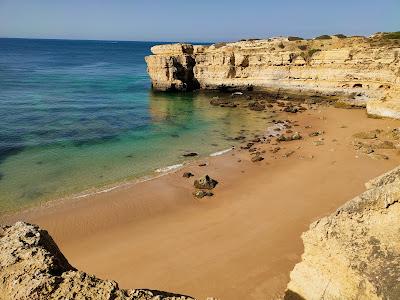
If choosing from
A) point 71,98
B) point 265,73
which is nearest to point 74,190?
point 71,98

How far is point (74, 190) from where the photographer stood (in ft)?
63.5

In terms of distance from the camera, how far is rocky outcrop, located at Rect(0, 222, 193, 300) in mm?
4117

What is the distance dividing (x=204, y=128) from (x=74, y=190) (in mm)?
15875

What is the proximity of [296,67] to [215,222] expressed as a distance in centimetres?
3392

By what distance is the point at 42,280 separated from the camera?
4.26 m

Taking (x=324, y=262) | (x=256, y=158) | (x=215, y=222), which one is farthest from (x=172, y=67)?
(x=324, y=262)

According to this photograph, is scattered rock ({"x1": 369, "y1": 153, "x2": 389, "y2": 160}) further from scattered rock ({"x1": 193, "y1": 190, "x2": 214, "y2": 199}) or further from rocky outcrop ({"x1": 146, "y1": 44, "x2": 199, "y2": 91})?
rocky outcrop ({"x1": 146, "y1": 44, "x2": 199, "y2": 91})

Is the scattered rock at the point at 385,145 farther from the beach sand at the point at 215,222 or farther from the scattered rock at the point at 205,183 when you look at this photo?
the scattered rock at the point at 205,183

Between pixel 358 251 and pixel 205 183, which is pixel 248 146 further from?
pixel 358 251

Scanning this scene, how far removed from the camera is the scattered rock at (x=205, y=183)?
19.4 metres

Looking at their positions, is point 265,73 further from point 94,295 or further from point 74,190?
point 94,295

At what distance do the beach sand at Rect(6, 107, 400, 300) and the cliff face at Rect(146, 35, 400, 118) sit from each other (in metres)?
16.4

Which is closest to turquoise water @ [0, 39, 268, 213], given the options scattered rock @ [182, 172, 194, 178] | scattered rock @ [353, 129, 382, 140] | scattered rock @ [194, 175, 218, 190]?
scattered rock @ [182, 172, 194, 178]

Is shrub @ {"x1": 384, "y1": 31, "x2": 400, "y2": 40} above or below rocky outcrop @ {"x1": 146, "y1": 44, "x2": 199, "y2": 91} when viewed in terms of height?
above
